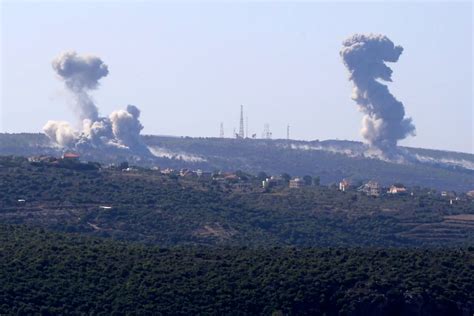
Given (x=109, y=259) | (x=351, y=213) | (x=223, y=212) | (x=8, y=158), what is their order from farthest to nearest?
(x=8, y=158), (x=351, y=213), (x=223, y=212), (x=109, y=259)

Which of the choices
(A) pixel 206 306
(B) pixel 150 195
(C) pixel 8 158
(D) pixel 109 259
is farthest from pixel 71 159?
(A) pixel 206 306

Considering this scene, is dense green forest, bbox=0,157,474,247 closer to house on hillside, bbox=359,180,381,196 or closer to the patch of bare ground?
the patch of bare ground

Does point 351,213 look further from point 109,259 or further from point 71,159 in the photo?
point 109,259

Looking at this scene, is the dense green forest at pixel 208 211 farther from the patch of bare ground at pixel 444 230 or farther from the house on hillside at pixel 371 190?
the house on hillside at pixel 371 190

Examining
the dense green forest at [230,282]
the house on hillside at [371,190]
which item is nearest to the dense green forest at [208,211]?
the house on hillside at [371,190]

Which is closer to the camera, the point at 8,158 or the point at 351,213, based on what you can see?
the point at 351,213

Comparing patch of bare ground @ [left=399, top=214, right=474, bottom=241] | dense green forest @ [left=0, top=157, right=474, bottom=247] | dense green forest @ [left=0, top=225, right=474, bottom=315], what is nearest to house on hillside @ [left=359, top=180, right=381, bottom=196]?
dense green forest @ [left=0, top=157, right=474, bottom=247]
